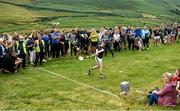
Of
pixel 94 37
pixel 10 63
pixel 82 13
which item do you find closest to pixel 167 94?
pixel 10 63

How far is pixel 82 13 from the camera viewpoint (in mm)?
121125

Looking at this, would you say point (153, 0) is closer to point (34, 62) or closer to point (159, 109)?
point (34, 62)

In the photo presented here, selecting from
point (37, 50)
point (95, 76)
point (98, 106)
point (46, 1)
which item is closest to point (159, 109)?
point (98, 106)

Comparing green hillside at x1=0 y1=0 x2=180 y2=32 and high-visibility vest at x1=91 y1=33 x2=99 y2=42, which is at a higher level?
high-visibility vest at x1=91 y1=33 x2=99 y2=42

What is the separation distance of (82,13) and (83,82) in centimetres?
9574

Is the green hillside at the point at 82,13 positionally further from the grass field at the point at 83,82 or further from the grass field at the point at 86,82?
→ the grass field at the point at 83,82

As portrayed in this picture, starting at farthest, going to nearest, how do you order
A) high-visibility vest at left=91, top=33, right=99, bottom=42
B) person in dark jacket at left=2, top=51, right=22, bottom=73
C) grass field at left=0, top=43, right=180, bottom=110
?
high-visibility vest at left=91, top=33, right=99, bottom=42 → person in dark jacket at left=2, top=51, right=22, bottom=73 → grass field at left=0, top=43, right=180, bottom=110

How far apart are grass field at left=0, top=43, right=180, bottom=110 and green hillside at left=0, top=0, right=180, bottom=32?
52.6m

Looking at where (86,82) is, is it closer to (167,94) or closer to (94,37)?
(167,94)

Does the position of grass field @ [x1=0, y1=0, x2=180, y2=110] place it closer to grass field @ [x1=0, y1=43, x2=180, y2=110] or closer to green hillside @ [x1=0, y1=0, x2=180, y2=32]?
grass field @ [x1=0, y1=43, x2=180, y2=110]

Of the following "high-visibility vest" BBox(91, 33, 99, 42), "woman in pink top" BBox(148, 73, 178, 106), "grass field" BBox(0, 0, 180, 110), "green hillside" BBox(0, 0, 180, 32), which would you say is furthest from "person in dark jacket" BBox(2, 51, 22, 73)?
"green hillside" BBox(0, 0, 180, 32)

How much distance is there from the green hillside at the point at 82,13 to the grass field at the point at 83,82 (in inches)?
2071

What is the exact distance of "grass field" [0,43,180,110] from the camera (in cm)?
2084

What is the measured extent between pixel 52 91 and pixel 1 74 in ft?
22.9
